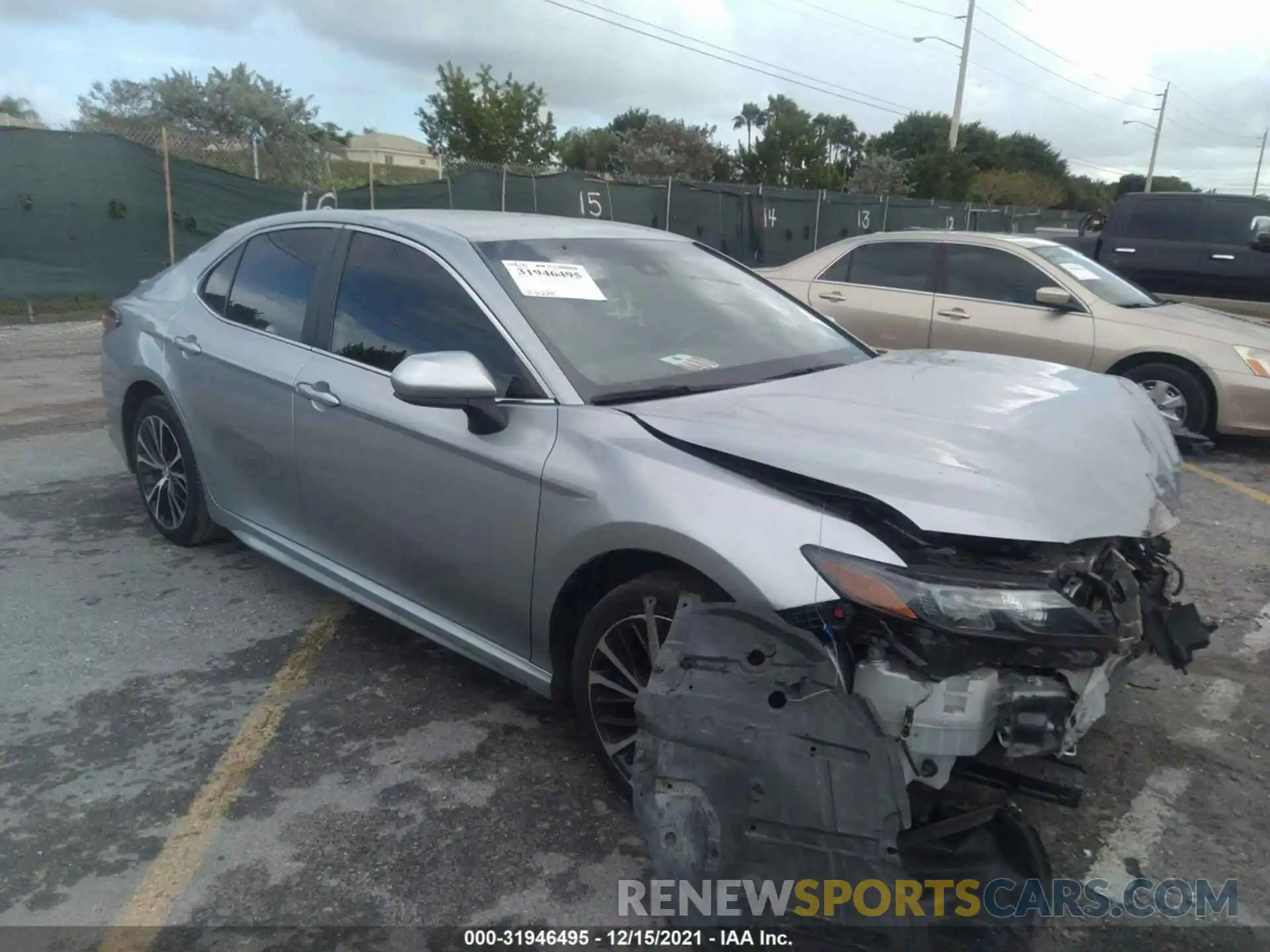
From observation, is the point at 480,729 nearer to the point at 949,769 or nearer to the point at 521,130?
the point at 949,769

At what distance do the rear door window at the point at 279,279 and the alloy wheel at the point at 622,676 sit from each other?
6.32 feet

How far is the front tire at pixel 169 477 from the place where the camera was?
4.63 m

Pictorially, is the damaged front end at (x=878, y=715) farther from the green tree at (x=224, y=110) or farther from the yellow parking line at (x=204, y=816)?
the green tree at (x=224, y=110)

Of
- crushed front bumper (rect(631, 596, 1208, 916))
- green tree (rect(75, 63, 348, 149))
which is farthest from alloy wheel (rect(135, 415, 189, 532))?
green tree (rect(75, 63, 348, 149))

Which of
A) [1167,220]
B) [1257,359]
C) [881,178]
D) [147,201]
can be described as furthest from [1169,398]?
[881,178]

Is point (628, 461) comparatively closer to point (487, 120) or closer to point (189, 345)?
point (189, 345)

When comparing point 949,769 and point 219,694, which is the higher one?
point 949,769

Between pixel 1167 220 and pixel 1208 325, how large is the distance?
4.42 metres

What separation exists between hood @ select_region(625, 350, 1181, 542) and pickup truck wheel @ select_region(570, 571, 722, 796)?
41 centimetres

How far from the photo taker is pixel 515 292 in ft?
10.8

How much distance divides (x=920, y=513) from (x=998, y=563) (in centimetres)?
24

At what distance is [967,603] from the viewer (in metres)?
2.29

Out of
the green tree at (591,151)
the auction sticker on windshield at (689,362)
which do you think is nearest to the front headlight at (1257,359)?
the auction sticker on windshield at (689,362)

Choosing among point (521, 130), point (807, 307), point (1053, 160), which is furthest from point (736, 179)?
point (807, 307)
